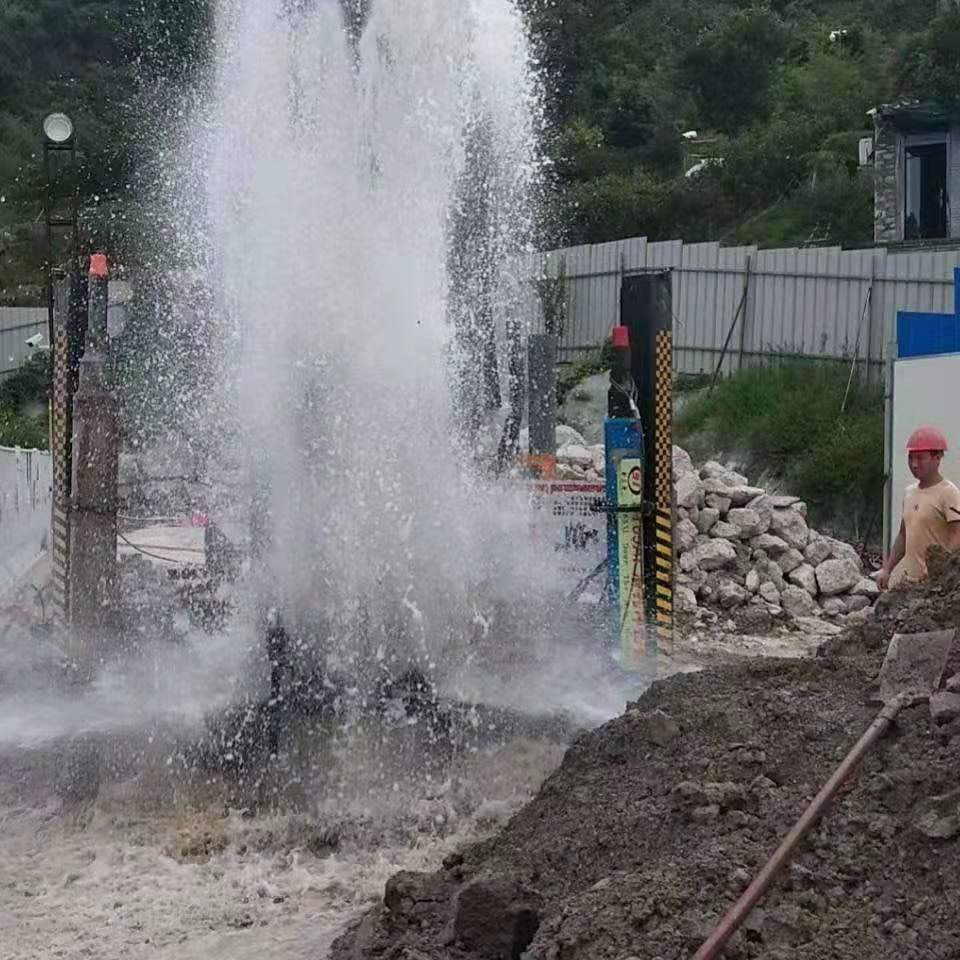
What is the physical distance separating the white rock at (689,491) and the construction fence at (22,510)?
19.1 feet

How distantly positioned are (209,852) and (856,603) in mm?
7684

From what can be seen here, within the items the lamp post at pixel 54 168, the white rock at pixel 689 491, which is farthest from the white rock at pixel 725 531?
the lamp post at pixel 54 168

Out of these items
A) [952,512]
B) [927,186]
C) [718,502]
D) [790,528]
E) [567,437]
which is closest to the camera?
[952,512]

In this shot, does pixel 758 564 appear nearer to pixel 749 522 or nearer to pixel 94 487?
pixel 749 522

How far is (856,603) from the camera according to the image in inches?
523

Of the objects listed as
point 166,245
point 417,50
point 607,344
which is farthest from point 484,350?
point 166,245

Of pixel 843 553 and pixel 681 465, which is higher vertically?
pixel 681 465

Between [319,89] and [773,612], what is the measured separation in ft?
20.2

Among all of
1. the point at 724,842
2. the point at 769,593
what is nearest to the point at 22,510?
the point at 769,593

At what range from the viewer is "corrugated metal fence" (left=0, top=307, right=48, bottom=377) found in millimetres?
29297

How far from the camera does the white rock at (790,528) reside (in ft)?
44.8

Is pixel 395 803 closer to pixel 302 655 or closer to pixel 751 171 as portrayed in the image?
pixel 302 655

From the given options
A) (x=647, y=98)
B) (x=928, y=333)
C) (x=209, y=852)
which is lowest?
(x=209, y=852)

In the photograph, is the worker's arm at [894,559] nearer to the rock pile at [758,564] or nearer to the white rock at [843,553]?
the rock pile at [758,564]
